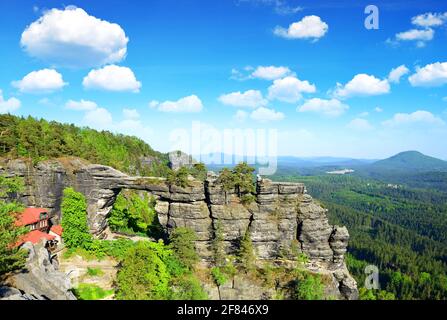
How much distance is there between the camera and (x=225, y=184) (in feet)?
105

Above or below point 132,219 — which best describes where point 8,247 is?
above

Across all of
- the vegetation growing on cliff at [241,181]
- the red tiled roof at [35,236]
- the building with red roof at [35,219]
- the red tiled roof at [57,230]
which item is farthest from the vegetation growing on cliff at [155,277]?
the building with red roof at [35,219]

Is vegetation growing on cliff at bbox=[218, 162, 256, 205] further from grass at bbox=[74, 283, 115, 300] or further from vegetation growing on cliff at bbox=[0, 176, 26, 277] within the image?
vegetation growing on cliff at bbox=[0, 176, 26, 277]

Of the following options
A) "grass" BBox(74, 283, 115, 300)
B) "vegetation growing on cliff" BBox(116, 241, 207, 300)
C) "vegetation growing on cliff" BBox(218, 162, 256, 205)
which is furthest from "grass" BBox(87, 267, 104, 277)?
"vegetation growing on cliff" BBox(218, 162, 256, 205)

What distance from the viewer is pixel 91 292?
2627cm

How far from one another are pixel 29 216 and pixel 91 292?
421 inches

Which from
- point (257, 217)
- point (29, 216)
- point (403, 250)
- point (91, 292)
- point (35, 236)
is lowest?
point (403, 250)

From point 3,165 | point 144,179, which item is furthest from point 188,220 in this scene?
point 3,165

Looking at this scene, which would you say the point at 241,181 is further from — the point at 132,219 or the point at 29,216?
the point at 29,216

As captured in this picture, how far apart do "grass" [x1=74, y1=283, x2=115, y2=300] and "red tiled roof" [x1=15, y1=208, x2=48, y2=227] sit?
8.28 metres

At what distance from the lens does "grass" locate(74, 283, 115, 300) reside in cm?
2566

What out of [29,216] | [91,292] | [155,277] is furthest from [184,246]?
[29,216]

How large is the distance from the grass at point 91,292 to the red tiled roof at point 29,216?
27.2ft

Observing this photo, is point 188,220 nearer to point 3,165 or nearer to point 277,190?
point 277,190
